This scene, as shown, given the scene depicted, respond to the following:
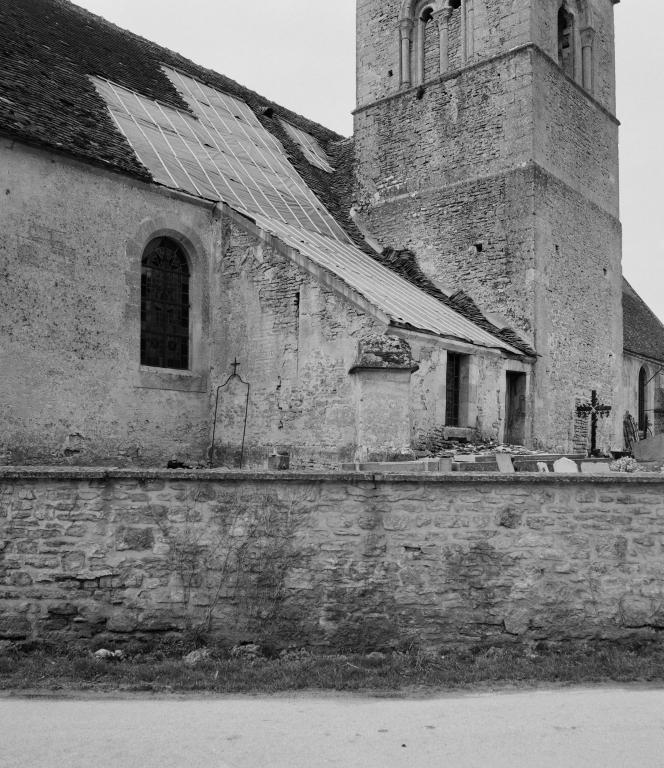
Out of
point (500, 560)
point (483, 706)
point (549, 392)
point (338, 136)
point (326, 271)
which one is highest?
point (338, 136)

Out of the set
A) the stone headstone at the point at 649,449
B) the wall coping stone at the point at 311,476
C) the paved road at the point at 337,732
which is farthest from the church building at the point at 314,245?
the paved road at the point at 337,732

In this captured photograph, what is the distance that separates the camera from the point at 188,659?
22.6 feet

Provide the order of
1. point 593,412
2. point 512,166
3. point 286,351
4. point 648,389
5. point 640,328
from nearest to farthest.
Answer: point 286,351
point 512,166
point 593,412
point 648,389
point 640,328

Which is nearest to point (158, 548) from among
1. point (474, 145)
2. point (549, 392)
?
point (549, 392)

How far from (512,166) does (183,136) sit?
25.8ft

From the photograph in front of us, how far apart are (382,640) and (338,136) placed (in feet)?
68.6

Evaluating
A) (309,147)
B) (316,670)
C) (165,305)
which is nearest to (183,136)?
(165,305)

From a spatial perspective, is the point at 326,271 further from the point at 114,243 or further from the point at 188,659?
the point at 188,659

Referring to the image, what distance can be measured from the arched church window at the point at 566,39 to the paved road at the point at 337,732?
19623 mm

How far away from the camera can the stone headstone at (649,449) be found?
61.7ft

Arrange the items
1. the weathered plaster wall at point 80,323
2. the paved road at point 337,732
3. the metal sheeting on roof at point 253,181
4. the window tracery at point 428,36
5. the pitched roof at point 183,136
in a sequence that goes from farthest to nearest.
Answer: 1. the window tracery at point 428,36
2. the metal sheeting on roof at point 253,181
3. the pitched roof at point 183,136
4. the weathered plaster wall at point 80,323
5. the paved road at point 337,732

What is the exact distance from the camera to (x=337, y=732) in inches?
205

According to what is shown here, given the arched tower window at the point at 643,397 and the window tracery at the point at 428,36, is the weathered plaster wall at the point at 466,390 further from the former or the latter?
the arched tower window at the point at 643,397

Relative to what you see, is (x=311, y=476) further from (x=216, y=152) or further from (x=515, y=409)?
(x=216, y=152)
